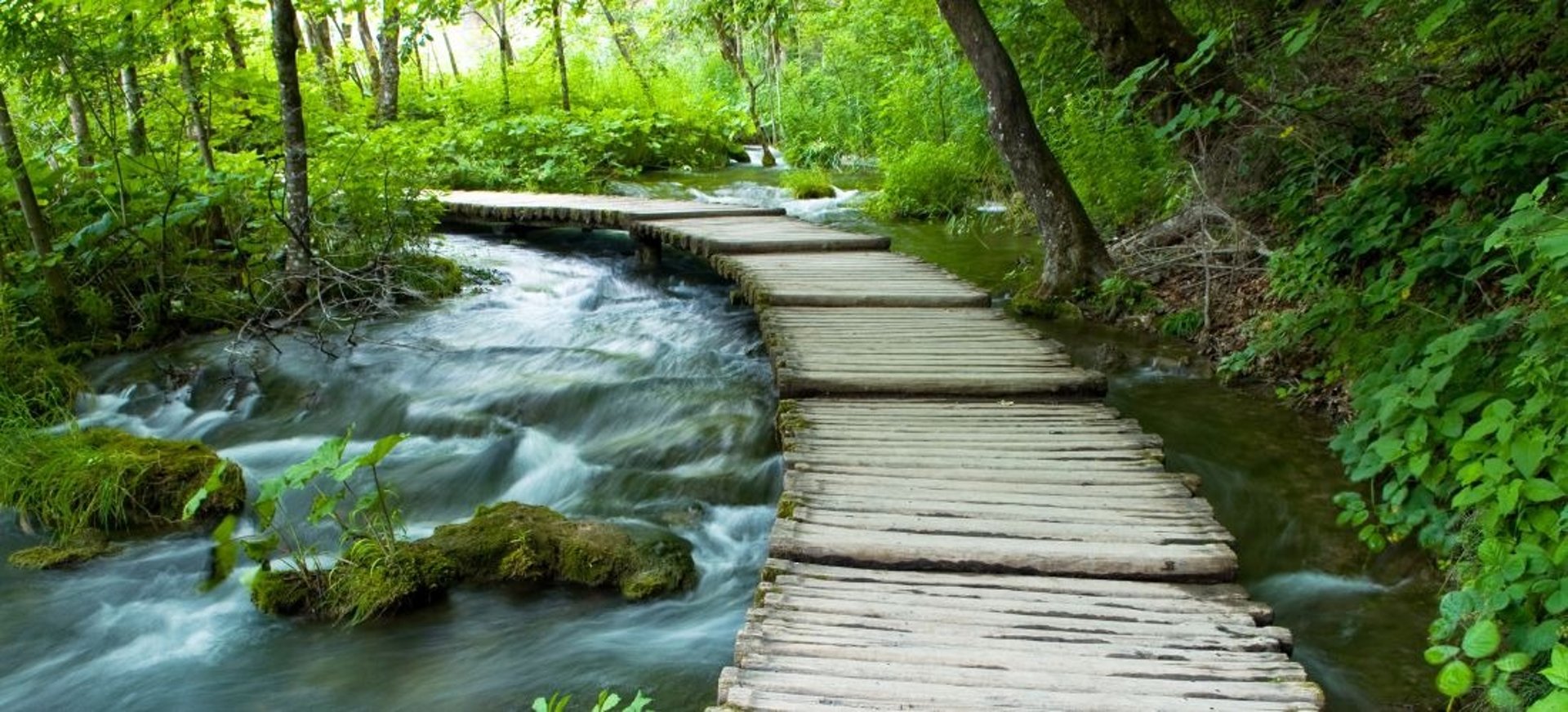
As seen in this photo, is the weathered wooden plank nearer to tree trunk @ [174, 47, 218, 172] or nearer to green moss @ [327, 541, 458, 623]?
green moss @ [327, 541, 458, 623]

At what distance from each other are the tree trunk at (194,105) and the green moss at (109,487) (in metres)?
3.37

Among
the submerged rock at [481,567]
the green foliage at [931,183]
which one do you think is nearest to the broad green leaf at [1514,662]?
the submerged rock at [481,567]

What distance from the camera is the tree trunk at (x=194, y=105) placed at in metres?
7.88

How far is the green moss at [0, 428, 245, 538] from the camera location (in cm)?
518

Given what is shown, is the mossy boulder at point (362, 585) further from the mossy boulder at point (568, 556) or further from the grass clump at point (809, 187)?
the grass clump at point (809, 187)

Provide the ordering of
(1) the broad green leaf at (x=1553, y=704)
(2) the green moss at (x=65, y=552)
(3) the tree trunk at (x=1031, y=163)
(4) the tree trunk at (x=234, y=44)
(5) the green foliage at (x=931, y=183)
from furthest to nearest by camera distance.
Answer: (5) the green foliage at (x=931, y=183), (4) the tree trunk at (x=234, y=44), (3) the tree trunk at (x=1031, y=163), (2) the green moss at (x=65, y=552), (1) the broad green leaf at (x=1553, y=704)

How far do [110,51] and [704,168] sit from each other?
12982 mm

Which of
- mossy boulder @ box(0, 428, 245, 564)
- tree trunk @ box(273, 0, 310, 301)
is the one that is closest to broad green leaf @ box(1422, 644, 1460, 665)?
mossy boulder @ box(0, 428, 245, 564)

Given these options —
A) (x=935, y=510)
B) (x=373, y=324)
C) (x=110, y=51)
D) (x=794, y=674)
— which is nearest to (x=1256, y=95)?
(x=935, y=510)

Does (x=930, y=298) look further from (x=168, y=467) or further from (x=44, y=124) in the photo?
(x=44, y=124)

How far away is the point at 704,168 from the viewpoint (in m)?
19.4

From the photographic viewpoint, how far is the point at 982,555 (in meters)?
3.42

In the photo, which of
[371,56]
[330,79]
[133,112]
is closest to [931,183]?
[330,79]

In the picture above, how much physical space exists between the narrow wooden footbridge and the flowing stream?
0.78 m
